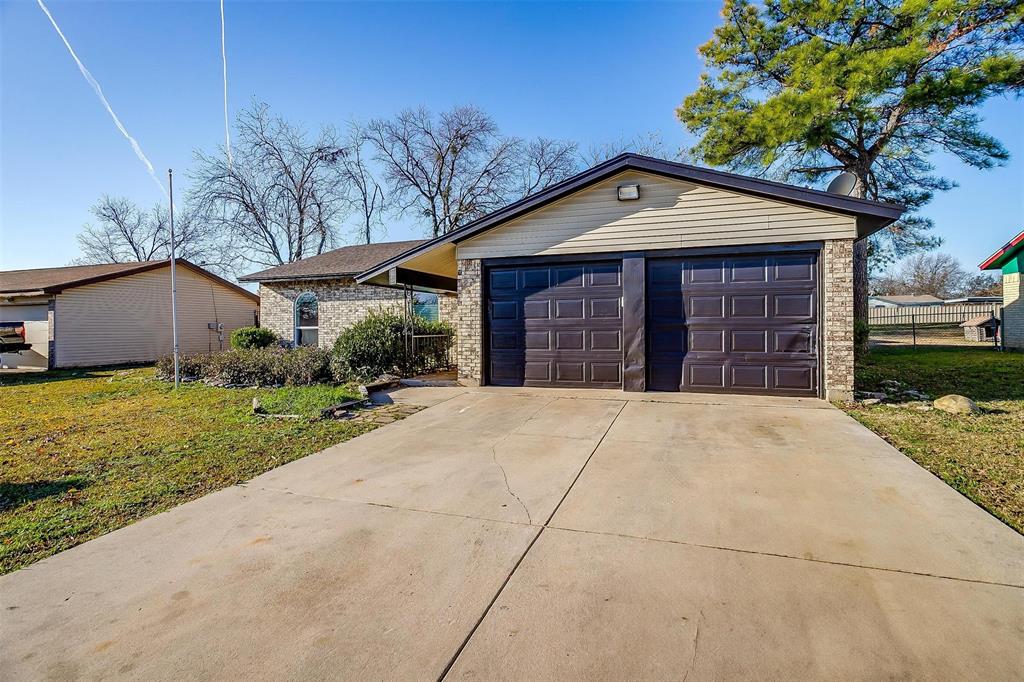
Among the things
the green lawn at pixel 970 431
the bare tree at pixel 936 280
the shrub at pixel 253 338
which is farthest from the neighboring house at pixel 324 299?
the bare tree at pixel 936 280

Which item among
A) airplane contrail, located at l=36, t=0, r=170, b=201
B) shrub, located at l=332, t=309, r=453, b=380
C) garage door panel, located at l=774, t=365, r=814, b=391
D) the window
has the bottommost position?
garage door panel, located at l=774, t=365, r=814, b=391

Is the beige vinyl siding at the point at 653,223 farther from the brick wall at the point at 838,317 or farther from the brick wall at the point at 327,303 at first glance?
the brick wall at the point at 327,303

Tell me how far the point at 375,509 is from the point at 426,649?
1.64m

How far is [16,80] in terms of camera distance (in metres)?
7.54

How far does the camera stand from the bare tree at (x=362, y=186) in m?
29.4

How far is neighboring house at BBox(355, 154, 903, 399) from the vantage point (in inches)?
297

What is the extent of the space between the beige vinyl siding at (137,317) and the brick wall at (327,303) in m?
4.44

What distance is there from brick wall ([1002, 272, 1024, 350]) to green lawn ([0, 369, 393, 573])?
68.4ft

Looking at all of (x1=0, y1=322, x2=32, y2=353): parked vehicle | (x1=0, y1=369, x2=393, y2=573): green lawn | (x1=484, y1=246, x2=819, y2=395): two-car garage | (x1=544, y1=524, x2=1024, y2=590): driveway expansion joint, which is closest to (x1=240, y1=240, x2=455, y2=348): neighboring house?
(x1=484, y1=246, x2=819, y2=395): two-car garage

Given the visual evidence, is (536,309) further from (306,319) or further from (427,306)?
(306,319)

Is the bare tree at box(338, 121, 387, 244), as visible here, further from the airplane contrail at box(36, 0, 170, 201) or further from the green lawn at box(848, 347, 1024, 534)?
the green lawn at box(848, 347, 1024, 534)

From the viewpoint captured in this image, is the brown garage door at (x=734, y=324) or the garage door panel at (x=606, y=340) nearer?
the brown garage door at (x=734, y=324)

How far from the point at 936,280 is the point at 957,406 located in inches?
2317

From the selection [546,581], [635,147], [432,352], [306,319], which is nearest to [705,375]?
[546,581]
